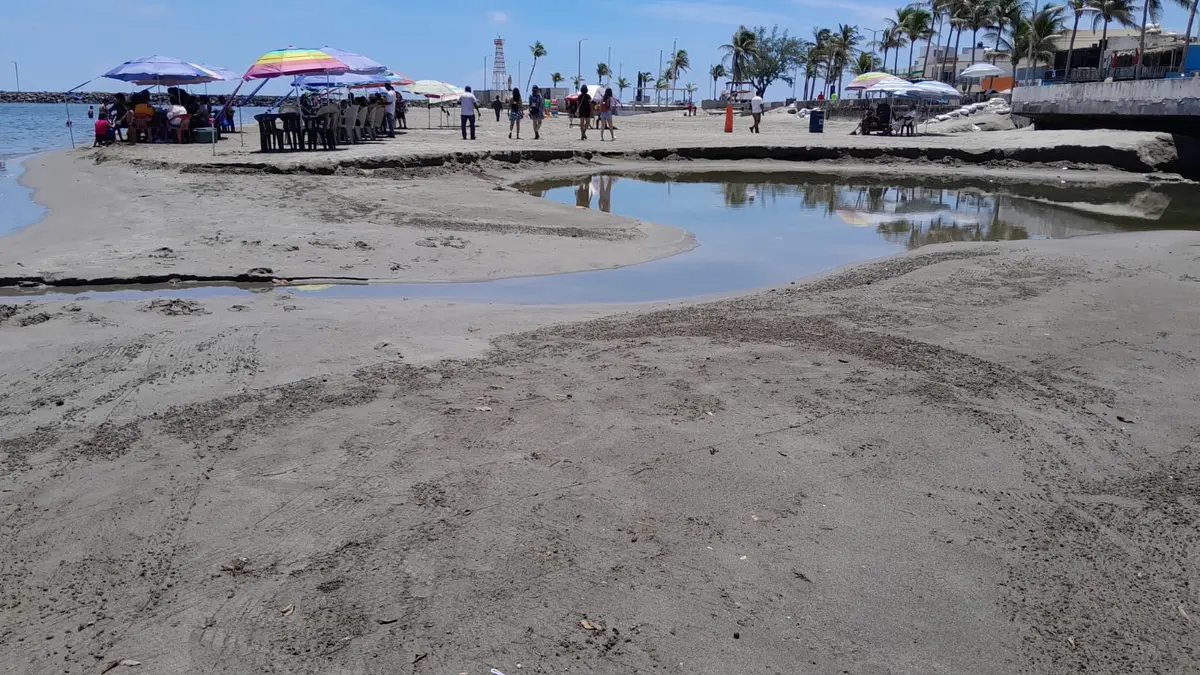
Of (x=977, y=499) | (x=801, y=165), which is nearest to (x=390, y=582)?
(x=977, y=499)

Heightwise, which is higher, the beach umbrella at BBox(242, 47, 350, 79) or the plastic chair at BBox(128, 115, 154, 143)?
the beach umbrella at BBox(242, 47, 350, 79)

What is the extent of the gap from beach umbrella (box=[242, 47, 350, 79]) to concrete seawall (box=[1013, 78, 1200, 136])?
72.0 ft

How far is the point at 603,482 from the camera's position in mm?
4449

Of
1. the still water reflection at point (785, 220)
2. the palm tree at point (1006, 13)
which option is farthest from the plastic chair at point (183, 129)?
the palm tree at point (1006, 13)

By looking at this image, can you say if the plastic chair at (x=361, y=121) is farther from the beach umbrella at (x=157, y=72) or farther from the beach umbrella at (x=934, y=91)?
the beach umbrella at (x=934, y=91)

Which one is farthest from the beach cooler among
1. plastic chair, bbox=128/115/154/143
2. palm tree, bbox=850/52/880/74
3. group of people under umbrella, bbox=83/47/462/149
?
palm tree, bbox=850/52/880/74

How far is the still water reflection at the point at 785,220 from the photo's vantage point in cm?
966

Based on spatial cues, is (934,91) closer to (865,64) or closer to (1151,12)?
(1151,12)

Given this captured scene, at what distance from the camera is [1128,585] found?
3705 mm

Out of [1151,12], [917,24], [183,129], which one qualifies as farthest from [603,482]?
[917,24]

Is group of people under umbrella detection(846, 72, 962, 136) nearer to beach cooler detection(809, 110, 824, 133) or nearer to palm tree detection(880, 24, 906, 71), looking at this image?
beach cooler detection(809, 110, 824, 133)

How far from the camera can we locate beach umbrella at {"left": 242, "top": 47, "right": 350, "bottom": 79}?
65.4 feet

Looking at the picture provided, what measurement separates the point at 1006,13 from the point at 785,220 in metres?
61.7

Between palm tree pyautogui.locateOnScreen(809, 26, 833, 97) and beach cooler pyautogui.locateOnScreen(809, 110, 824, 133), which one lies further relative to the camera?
palm tree pyautogui.locateOnScreen(809, 26, 833, 97)
